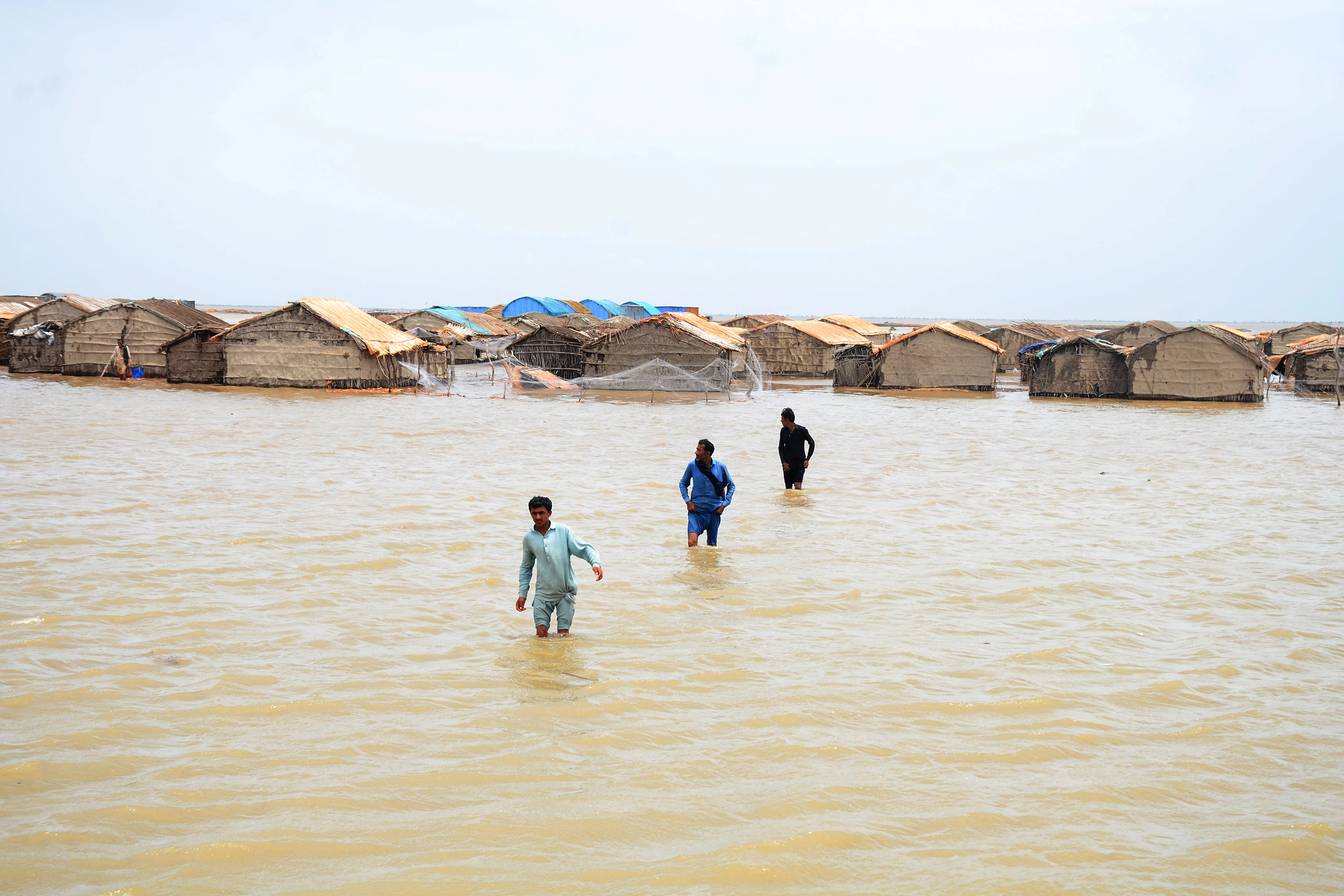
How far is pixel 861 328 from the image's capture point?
169 feet

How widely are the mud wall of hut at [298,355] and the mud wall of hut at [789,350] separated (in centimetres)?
1816

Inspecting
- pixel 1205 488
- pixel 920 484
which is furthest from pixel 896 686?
pixel 1205 488

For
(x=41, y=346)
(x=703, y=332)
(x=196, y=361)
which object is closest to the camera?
(x=196, y=361)

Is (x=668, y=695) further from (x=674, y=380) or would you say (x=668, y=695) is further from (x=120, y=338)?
(x=120, y=338)

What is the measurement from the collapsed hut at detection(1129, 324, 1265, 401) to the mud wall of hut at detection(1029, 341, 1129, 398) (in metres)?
0.86

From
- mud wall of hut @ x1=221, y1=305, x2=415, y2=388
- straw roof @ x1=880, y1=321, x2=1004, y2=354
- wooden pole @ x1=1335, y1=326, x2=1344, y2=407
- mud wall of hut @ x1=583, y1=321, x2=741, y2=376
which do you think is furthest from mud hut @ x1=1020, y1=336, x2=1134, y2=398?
mud wall of hut @ x1=221, y1=305, x2=415, y2=388

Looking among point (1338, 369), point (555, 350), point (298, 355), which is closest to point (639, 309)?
point (555, 350)

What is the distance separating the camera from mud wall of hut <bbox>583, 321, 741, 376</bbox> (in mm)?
33062

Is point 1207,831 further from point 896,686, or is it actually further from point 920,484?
point 920,484

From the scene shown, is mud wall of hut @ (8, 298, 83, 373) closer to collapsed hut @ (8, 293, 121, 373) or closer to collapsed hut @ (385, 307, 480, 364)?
collapsed hut @ (8, 293, 121, 373)

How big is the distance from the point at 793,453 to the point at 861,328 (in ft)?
133

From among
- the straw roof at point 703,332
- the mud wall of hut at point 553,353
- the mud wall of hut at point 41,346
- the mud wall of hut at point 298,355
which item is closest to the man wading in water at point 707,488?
the mud wall of hut at point 298,355

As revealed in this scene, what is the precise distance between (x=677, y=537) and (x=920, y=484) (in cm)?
512

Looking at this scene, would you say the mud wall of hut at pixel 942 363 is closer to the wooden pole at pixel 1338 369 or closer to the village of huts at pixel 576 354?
the village of huts at pixel 576 354
